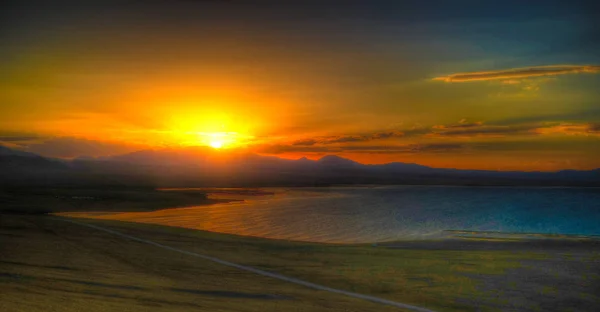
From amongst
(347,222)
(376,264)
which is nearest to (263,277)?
(376,264)

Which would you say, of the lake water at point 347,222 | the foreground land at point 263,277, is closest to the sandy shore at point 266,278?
the foreground land at point 263,277

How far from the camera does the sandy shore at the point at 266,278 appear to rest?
1274cm

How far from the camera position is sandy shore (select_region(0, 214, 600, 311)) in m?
12.7

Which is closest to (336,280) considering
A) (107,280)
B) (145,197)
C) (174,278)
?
(174,278)

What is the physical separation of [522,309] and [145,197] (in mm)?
59953

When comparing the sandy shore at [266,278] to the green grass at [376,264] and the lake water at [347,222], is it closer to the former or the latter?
the green grass at [376,264]

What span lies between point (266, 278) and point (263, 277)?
0.66 ft

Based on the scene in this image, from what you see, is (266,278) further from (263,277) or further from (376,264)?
(376,264)

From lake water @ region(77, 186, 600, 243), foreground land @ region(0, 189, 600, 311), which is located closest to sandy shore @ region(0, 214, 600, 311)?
foreground land @ region(0, 189, 600, 311)

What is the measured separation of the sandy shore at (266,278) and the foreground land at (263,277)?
0.10 ft

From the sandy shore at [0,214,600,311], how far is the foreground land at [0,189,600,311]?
0.10 ft

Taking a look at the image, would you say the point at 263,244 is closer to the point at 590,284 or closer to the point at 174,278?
the point at 174,278

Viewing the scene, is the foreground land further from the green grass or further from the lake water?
the lake water

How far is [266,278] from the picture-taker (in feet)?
55.2
